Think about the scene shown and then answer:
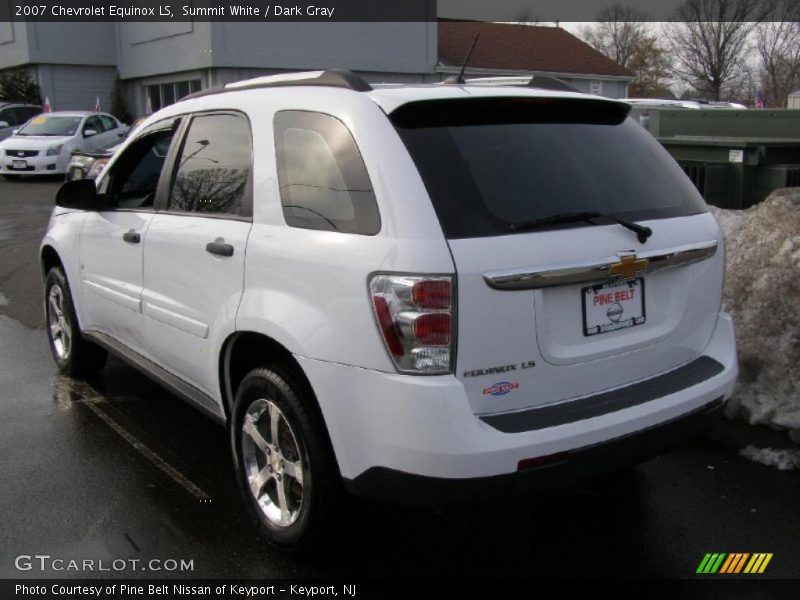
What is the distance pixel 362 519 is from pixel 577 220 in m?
1.51

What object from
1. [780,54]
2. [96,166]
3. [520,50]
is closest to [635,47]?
[780,54]

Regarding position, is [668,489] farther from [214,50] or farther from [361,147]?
[214,50]

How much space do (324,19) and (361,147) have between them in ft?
81.2

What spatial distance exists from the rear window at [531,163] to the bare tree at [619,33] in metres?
72.7

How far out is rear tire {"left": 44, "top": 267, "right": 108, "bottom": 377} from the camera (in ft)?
17.8

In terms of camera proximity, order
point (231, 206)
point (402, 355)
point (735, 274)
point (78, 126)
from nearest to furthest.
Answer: point (402, 355)
point (231, 206)
point (735, 274)
point (78, 126)

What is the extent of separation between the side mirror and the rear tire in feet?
2.70

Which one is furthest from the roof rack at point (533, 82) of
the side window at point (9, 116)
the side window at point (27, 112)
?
the side window at point (27, 112)

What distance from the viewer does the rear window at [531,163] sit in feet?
9.32

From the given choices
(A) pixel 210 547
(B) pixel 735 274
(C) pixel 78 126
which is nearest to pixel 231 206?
(A) pixel 210 547

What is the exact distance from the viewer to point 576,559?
11.0ft

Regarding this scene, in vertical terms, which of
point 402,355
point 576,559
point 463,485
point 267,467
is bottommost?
point 576,559

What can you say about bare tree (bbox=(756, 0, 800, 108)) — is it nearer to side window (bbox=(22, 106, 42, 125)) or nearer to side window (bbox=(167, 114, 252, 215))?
side window (bbox=(22, 106, 42, 125))

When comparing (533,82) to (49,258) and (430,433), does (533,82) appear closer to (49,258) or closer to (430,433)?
(430,433)
